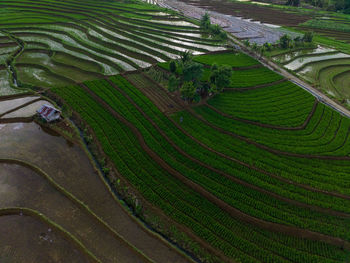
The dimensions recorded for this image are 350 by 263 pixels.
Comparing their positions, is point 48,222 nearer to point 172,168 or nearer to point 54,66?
point 172,168

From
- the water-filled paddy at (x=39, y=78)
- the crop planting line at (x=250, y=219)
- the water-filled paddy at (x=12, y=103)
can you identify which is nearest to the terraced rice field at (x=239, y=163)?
the crop planting line at (x=250, y=219)

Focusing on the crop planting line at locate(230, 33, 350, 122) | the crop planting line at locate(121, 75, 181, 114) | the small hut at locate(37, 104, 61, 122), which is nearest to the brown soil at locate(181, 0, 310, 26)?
the crop planting line at locate(230, 33, 350, 122)

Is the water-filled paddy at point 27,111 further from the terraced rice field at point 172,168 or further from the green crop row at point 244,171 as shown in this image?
the green crop row at point 244,171

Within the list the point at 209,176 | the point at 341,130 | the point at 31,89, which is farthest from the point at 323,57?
the point at 31,89

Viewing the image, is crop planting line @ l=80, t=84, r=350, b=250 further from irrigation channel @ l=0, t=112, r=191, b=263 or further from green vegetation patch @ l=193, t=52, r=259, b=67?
green vegetation patch @ l=193, t=52, r=259, b=67

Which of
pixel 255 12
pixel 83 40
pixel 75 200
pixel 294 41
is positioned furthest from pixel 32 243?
pixel 255 12
